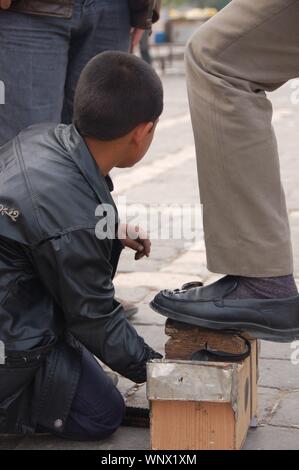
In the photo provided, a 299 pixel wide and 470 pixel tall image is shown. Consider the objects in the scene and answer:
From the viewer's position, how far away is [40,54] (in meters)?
3.45

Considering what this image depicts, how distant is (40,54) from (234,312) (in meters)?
1.24

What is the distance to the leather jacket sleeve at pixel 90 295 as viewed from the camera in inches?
105

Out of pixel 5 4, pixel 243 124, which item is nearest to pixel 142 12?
pixel 5 4

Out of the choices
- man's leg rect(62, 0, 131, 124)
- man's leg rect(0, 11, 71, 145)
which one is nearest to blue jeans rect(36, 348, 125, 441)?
man's leg rect(0, 11, 71, 145)

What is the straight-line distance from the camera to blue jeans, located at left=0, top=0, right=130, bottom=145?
3428 mm

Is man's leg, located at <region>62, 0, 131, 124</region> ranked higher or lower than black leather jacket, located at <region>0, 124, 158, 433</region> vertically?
higher

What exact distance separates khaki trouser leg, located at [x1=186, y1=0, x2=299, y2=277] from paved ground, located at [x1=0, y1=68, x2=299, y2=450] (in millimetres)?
531

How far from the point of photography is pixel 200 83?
110 inches

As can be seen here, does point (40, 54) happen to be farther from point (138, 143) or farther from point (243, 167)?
point (243, 167)

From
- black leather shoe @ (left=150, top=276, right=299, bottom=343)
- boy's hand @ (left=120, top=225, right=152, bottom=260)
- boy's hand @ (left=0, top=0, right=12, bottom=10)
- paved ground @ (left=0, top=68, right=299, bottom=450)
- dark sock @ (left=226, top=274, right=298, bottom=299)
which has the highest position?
boy's hand @ (left=0, top=0, right=12, bottom=10)

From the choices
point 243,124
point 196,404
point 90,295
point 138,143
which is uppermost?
point 243,124

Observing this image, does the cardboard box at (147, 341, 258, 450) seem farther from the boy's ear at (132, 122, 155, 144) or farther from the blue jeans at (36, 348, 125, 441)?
the boy's ear at (132, 122, 155, 144)

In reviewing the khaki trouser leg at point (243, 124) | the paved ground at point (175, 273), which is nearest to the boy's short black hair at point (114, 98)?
the khaki trouser leg at point (243, 124)

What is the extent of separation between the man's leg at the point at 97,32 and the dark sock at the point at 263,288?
48.6 inches
